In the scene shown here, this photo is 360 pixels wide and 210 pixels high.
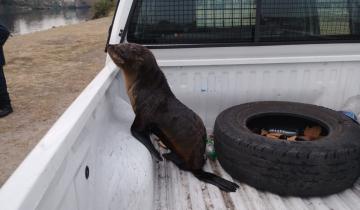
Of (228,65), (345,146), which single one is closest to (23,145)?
(228,65)

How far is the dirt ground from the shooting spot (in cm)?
598

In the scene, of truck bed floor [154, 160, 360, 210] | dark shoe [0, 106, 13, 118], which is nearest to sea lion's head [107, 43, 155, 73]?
truck bed floor [154, 160, 360, 210]

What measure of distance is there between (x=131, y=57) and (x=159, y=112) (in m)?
0.48

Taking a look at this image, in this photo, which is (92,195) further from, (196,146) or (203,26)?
(203,26)

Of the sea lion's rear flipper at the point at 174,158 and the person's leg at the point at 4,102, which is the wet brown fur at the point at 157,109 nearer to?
the sea lion's rear flipper at the point at 174,158

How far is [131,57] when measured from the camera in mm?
2863

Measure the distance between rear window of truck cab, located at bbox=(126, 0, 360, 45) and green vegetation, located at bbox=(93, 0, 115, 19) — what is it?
29.7 metres

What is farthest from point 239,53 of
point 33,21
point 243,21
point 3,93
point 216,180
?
point 33,21

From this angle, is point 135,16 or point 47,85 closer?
point 135,16

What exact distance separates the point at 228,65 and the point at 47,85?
7.60 metres

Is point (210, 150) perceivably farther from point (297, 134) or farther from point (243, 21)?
point (243, 21)

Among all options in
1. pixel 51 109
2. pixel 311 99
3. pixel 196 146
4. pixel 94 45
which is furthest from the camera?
pixel 94 45

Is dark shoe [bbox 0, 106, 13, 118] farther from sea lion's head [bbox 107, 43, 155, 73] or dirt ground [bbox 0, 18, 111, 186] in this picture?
sea lion's head [bbox 107, 43, 155, 73]

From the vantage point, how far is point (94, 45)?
1642 cm
